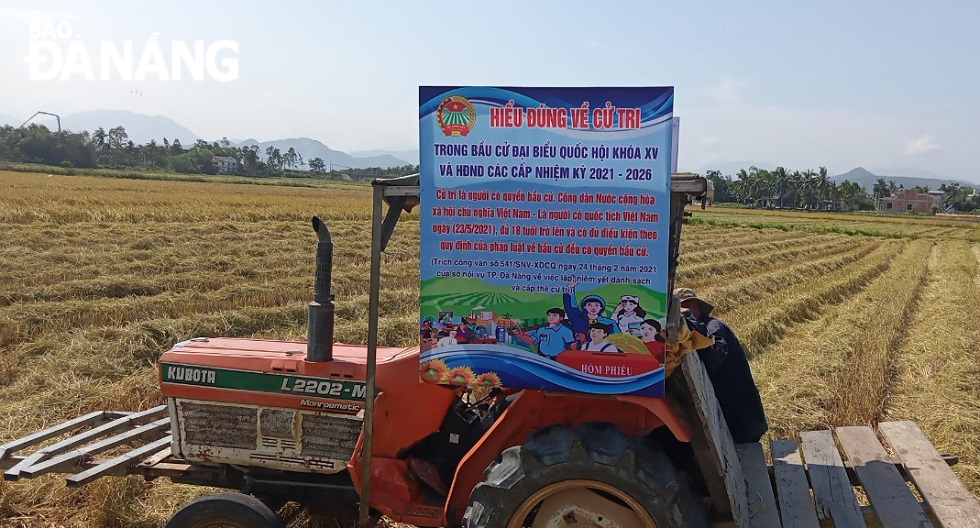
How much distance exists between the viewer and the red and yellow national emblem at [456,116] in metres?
2.84

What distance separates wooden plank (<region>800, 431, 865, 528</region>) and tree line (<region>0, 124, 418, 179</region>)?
56.3 metres

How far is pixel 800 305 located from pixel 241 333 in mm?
8689

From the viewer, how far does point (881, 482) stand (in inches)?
151

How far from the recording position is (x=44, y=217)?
57.2 ft

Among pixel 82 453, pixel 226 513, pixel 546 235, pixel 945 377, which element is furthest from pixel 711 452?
pixel 945 377

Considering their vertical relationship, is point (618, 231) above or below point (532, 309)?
above

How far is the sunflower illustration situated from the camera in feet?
10.1

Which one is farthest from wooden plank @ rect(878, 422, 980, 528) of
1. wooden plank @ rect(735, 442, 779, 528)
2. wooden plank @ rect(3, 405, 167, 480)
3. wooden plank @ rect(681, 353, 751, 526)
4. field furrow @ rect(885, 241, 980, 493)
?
wooden plank @ rect(3, 405, 167, 480)

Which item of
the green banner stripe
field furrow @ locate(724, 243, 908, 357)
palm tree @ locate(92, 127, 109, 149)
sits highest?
palm tree @ locate(92, 127, 109, 149)

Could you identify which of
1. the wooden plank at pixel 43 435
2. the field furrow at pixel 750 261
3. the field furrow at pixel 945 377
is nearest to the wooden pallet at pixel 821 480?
the field furrow at pixel 945 377

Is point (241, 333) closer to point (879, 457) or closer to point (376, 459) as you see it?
point (376, 459)

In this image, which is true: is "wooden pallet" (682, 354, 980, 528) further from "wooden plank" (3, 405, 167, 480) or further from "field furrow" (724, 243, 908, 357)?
"field furrow" (724, 243, 908, 357)

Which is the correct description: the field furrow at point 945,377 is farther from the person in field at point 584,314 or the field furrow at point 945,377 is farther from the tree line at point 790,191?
the tree line at point 790,191

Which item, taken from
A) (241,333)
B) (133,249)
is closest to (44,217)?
(133,249)
